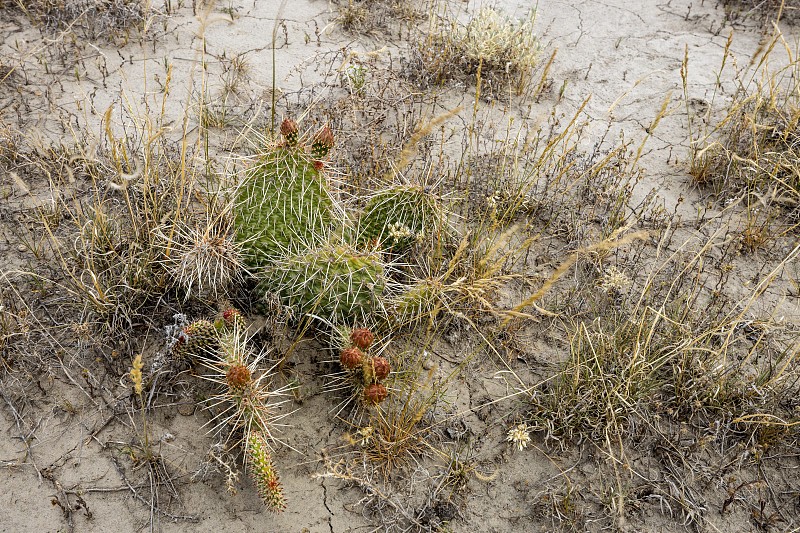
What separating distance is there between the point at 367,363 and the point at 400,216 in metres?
0.90

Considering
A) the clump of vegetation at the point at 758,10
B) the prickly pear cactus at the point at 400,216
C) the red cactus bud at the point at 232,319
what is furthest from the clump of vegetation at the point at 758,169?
the red cactus bud at the point at 232,319

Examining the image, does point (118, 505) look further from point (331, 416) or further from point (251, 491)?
point (331, 416)

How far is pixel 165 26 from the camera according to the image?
4715mm

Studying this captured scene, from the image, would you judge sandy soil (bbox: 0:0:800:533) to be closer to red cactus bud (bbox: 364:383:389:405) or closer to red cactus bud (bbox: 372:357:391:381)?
red cactus bud (bbox: 364:383:389:405)

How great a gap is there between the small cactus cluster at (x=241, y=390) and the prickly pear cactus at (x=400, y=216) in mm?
Result: 865

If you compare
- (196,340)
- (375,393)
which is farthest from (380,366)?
(196,340)

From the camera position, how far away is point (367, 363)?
7.60 ft

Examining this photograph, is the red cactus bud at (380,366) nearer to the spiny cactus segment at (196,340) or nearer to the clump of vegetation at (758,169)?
the spiny cactus segment at (196,340)

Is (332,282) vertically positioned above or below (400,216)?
below

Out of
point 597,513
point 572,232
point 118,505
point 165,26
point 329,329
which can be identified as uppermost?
point 165,26

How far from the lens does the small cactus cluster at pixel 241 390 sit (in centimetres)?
209

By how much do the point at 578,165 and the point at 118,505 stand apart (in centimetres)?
336

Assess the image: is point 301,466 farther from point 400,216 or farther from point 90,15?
point 90,15

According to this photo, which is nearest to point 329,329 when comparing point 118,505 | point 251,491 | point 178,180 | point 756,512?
point 251,491
